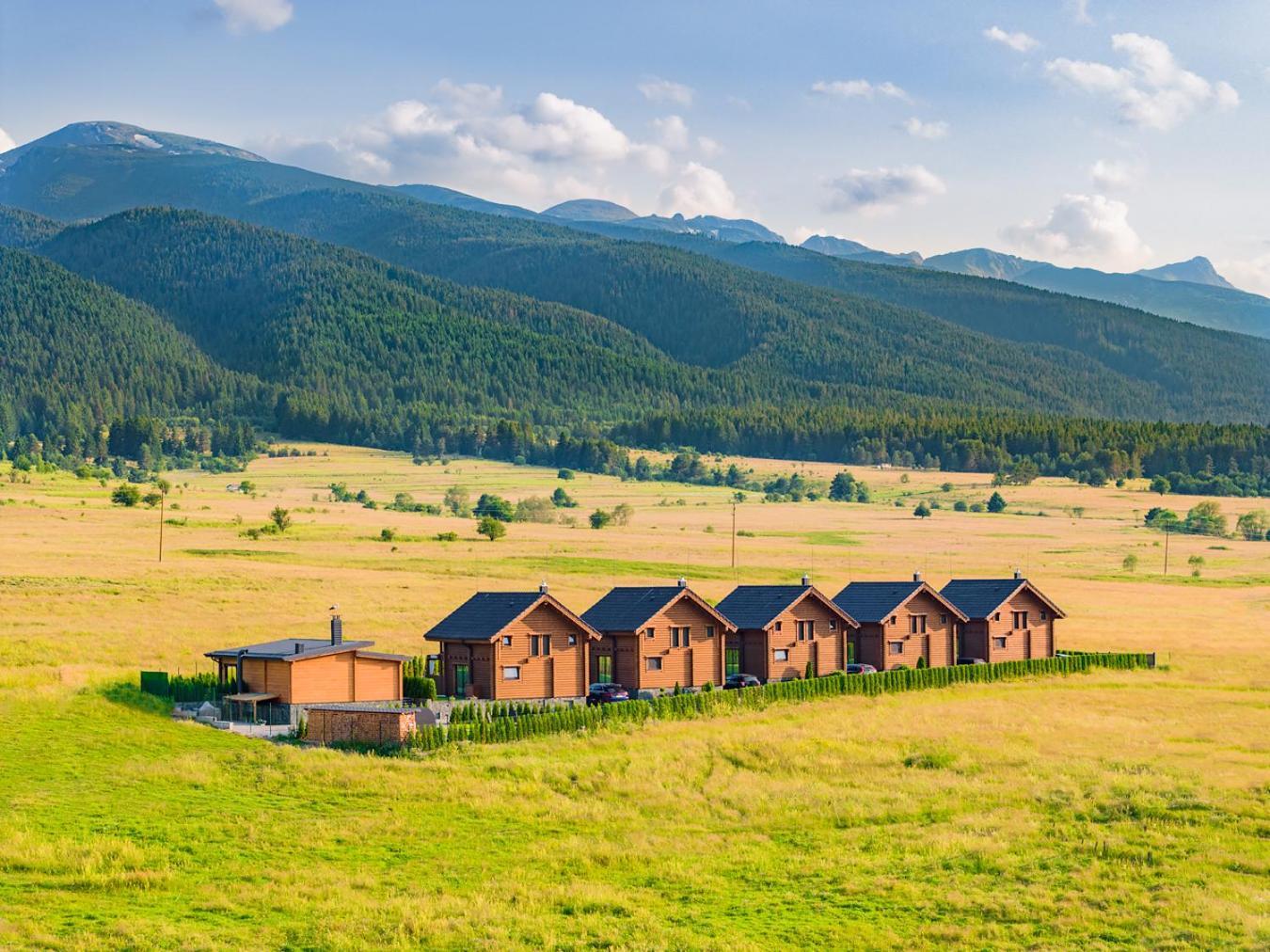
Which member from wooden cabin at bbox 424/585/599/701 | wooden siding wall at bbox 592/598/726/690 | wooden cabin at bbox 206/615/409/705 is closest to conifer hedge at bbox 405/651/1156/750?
wooden cabin at bbox 424/585/599/701

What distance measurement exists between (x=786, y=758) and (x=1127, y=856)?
1338 centimetres

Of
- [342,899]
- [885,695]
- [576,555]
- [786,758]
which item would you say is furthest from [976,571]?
[342,899]

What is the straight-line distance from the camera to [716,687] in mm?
71812

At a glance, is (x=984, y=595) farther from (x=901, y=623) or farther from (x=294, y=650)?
(x=294, y=650)

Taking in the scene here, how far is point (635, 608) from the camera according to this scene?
7194 centimetres

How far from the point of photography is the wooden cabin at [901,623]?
3147 inches

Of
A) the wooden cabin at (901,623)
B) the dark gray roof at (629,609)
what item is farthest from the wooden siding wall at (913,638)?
the dark gray roof at (629,609)

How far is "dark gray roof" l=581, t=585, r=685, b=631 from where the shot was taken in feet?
233

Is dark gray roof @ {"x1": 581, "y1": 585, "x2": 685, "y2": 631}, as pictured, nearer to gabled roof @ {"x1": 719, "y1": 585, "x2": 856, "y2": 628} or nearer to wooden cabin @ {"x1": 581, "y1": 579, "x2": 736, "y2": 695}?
Result: wooden cabin @ {"x1": 581, "y1": 579, "x2": 736, "y2": 695}

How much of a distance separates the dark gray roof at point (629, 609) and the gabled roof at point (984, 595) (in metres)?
20.0

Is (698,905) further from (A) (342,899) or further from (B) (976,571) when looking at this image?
(B) (976,571)

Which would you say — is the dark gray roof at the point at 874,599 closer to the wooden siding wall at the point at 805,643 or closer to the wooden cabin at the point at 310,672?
the wooden siding wall at the point at 805,643

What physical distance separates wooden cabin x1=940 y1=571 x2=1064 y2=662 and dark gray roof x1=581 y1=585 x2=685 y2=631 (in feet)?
65.2

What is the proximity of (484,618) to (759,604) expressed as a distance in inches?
575
